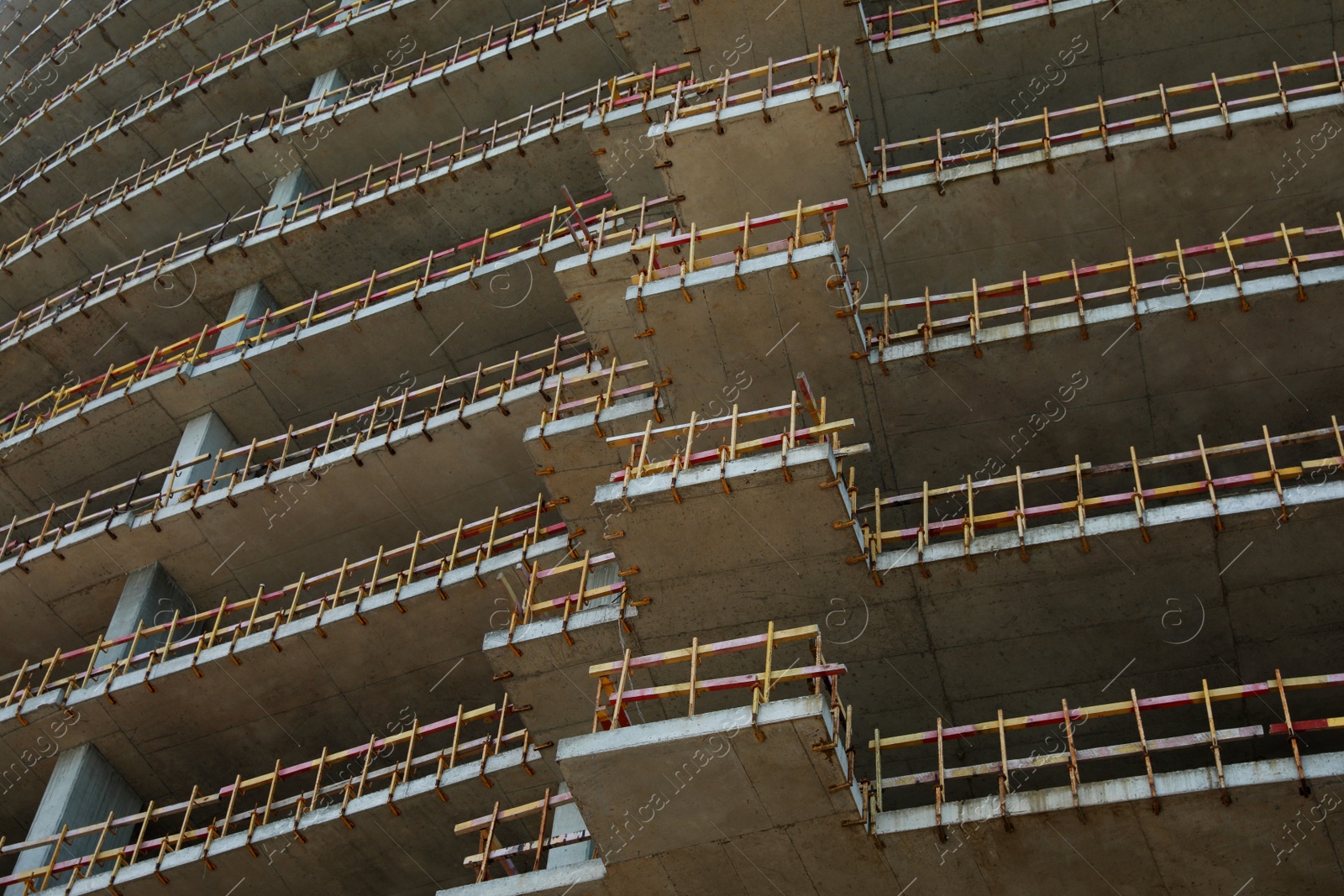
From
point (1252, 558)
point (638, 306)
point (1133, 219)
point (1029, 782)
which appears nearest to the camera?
point (1252, 558)

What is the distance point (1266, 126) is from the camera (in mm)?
16531

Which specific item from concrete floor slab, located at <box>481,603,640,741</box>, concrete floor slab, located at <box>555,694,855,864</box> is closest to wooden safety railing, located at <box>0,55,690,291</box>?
concrete floor slab, located at <box>481,603,640,741</box>

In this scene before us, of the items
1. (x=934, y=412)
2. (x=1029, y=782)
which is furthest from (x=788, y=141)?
(x=1029, y=782)

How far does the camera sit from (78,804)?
18.2 meters

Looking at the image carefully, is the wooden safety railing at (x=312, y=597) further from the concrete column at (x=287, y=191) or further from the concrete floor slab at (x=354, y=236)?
the concrete column at (x=287, y=191)

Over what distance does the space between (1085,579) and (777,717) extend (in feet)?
12.1

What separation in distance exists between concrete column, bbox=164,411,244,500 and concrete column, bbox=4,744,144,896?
13.7 feet

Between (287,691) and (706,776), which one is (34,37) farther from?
(706,776)

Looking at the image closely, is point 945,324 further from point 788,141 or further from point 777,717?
point 777,717

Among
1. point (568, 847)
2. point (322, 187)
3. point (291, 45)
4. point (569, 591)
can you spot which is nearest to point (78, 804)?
point (569, 591)

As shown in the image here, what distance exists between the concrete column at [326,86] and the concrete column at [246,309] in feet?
13.7

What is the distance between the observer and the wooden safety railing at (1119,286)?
15.0 m

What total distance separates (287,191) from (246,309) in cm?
284

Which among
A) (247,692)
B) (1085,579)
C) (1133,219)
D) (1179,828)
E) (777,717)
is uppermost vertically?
(1133,219)
